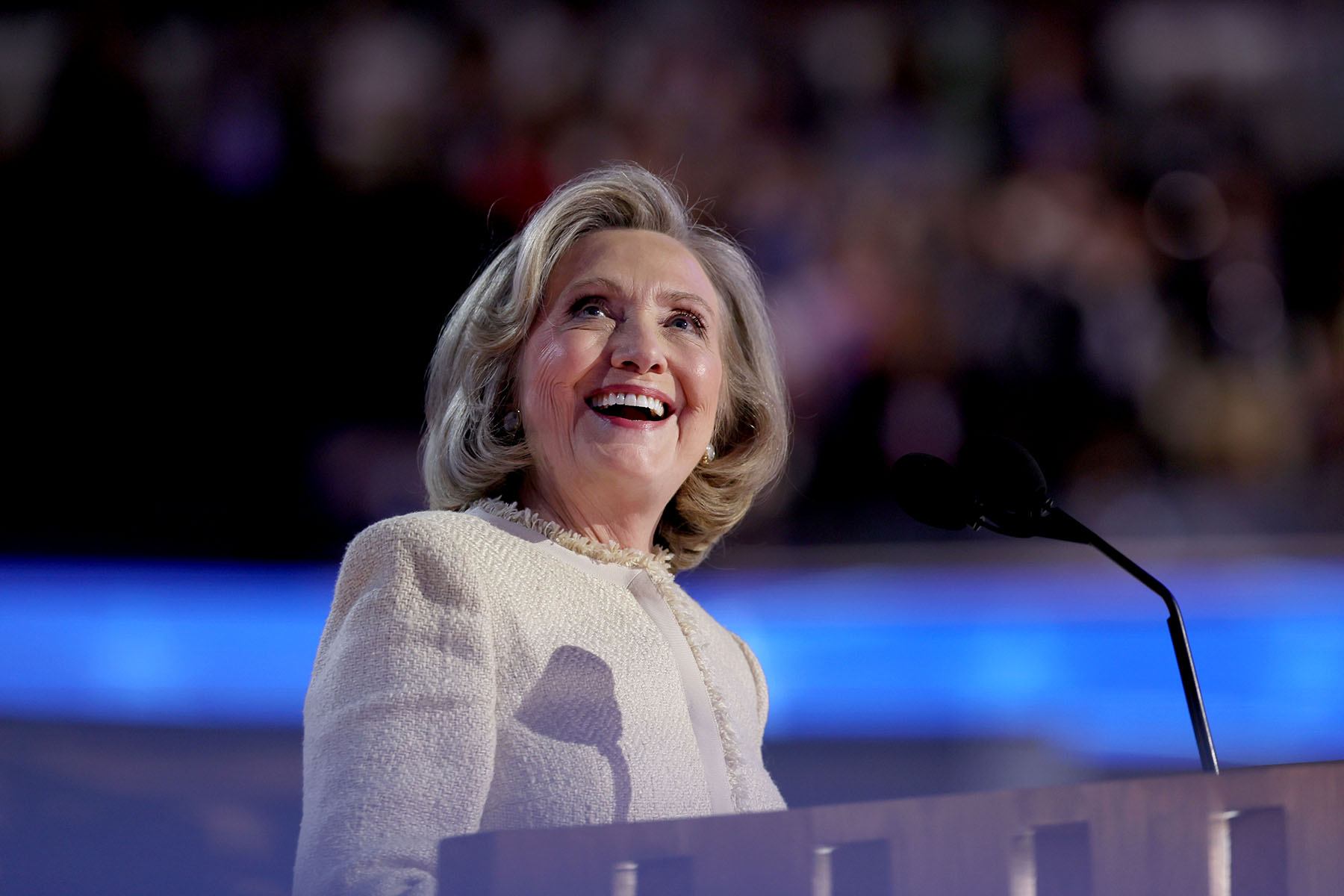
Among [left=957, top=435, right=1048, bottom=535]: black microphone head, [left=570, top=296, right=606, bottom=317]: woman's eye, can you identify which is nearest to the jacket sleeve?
[left=570, top=296, right=606, bottom=317]: woman's eye

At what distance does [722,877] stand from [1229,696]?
2.47 metres

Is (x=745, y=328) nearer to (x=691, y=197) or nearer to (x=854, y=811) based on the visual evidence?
(x=854, y=811)

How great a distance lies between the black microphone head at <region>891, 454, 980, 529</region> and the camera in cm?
107

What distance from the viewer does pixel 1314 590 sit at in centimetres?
290

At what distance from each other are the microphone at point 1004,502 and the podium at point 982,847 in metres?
0.31

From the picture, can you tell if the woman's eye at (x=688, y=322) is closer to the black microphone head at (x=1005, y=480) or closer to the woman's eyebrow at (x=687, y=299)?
the woman's eyebrow at (x=687, y=299)

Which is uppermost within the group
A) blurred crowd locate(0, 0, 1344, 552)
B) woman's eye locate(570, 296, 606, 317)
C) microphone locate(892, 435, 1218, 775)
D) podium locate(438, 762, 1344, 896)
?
blurred crowd locate(0, 0, 1344, 552)

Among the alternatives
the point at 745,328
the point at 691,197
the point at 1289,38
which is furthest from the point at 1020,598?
the point at 1289,38

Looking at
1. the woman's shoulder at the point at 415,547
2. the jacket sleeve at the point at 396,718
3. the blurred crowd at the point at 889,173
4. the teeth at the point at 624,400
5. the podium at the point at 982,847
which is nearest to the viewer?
the podium at the point at 982,847

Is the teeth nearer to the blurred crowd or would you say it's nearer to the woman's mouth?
the woman's mouth

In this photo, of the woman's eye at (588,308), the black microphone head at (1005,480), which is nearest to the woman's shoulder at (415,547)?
the woman's eye at (588,308)

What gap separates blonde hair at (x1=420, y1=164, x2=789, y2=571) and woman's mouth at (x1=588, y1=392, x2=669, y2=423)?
10 centimetres

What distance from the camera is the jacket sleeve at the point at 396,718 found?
0.87m

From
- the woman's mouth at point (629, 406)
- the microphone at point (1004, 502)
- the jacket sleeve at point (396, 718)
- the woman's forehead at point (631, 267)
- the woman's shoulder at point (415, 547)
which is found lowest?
the jacket sleeve at point (396, 718)
